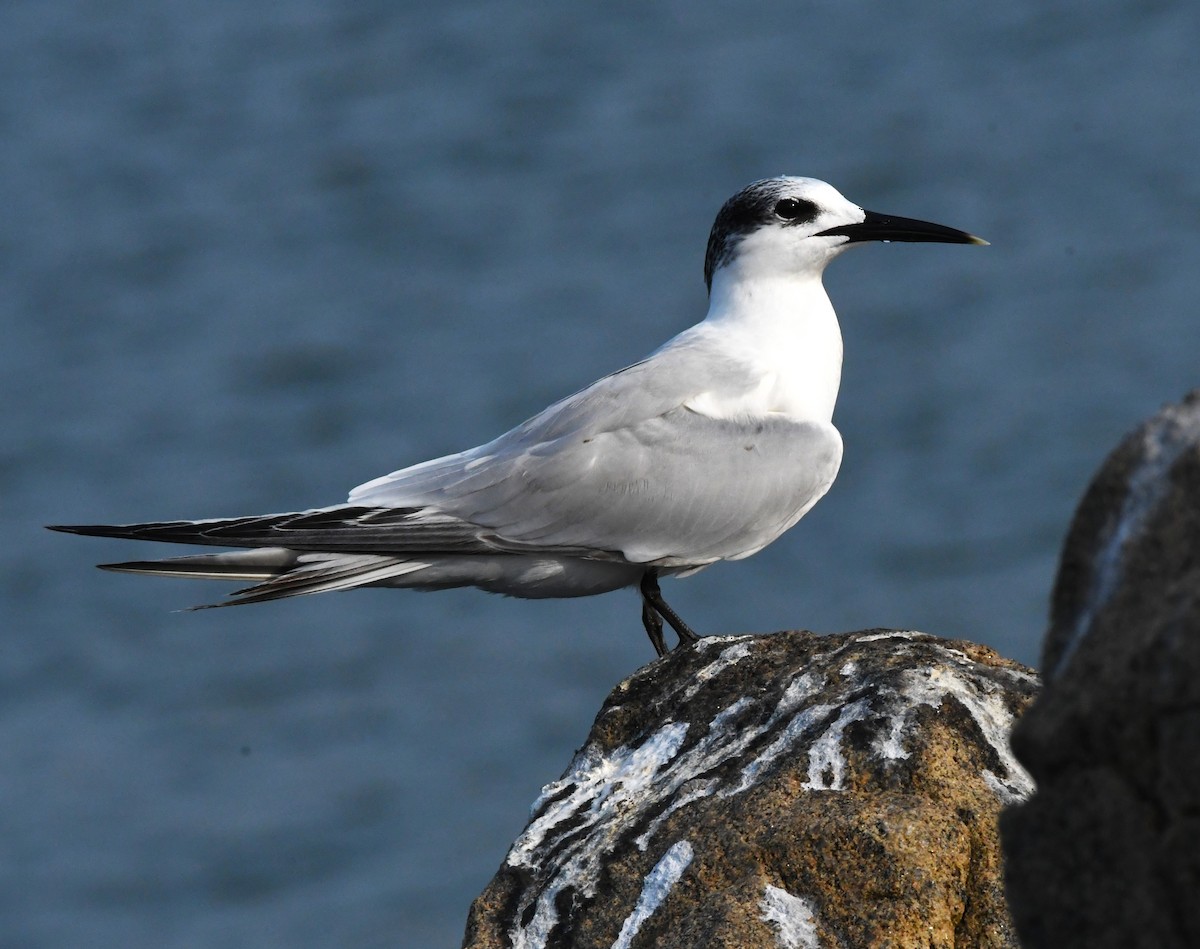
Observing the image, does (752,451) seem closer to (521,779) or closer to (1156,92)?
(521,779)

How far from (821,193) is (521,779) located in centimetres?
883

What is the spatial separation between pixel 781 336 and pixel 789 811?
292cm

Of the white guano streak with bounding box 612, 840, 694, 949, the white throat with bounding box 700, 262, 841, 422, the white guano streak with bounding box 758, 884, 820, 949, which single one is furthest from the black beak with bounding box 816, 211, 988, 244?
the white guano streak with bounding box 758, 884, 820, 949

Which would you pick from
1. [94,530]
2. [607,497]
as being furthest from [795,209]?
[94,530]

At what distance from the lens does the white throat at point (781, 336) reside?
21.5 feet

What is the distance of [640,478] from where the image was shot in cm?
624

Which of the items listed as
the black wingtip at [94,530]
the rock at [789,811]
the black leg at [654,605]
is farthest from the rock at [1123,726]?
the black leg at [654,605]

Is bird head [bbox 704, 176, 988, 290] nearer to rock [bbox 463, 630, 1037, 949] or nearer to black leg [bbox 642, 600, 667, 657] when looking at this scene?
black leg [bbox 642, 600, 667, 657]

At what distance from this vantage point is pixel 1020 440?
688 inches

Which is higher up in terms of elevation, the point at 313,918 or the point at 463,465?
the point at 313,918

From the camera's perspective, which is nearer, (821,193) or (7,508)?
(821,193)

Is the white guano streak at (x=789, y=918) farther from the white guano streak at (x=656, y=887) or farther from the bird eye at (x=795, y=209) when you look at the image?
the bird eye at (x=795, y=209)

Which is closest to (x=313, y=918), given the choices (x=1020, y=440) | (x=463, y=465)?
(x=1020, y=440)

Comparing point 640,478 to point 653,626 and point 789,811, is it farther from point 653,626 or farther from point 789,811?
point 789,811
